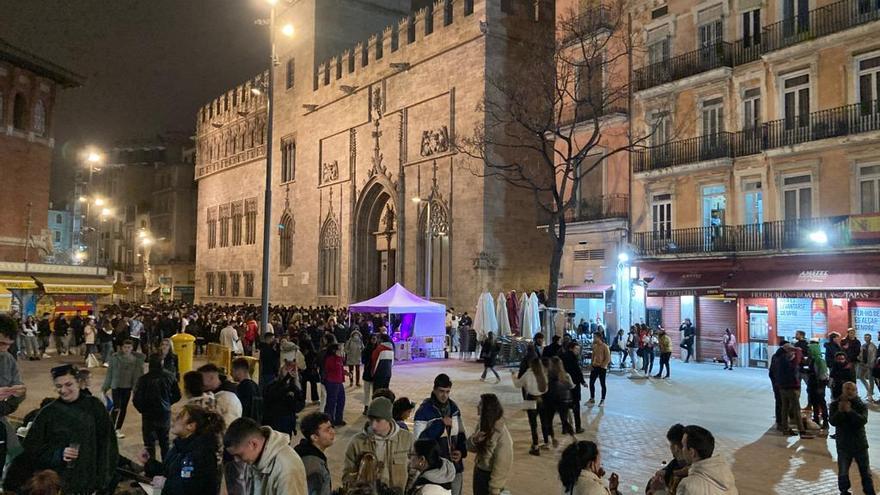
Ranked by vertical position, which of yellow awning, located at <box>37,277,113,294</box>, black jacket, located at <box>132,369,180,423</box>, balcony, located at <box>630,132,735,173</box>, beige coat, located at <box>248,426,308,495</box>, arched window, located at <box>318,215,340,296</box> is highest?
balcony, located at <box>630,132,735,173</box>

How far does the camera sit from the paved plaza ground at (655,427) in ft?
27.4

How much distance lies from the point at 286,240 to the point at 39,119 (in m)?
14.7

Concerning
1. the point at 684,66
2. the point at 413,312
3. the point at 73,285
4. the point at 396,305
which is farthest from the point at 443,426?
the point at 73,285

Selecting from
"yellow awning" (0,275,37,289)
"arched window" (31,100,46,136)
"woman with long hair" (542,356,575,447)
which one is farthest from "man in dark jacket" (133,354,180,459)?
"arched window" (31,100,46,136)

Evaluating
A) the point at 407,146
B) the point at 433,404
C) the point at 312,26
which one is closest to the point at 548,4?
the point at 407,146

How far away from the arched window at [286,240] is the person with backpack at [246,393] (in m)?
35.2

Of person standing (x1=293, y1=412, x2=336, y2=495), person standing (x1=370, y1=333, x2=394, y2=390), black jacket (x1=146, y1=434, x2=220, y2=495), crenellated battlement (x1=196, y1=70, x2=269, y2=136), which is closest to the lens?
person standing (x1=293, y1=412, x2=336, y2=495)

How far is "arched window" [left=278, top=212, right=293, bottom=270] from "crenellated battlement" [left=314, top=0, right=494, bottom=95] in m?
8.18

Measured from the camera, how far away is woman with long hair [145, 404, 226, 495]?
164 inches

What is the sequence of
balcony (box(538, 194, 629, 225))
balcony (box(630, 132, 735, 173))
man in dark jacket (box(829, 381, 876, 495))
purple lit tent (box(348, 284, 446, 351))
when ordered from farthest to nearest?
balcony (box(538, 194, 629, 225)) → balcony (box(630, 132, 735, 173)) → purple lit tent (box(348, 284, 446, 351)) → man in dark jacket (box(829, 381, 876, 495))

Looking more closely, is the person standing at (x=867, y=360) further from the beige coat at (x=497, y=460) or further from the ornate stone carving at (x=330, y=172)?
the ornate stone carving at (x=330, y=172)

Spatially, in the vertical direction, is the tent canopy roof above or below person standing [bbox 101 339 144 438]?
above

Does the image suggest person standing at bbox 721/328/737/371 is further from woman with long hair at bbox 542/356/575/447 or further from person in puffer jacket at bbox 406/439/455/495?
person in puffer jacket at bbox 406/439/455/495

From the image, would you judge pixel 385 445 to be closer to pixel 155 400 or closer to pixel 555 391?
pixel 155 400
